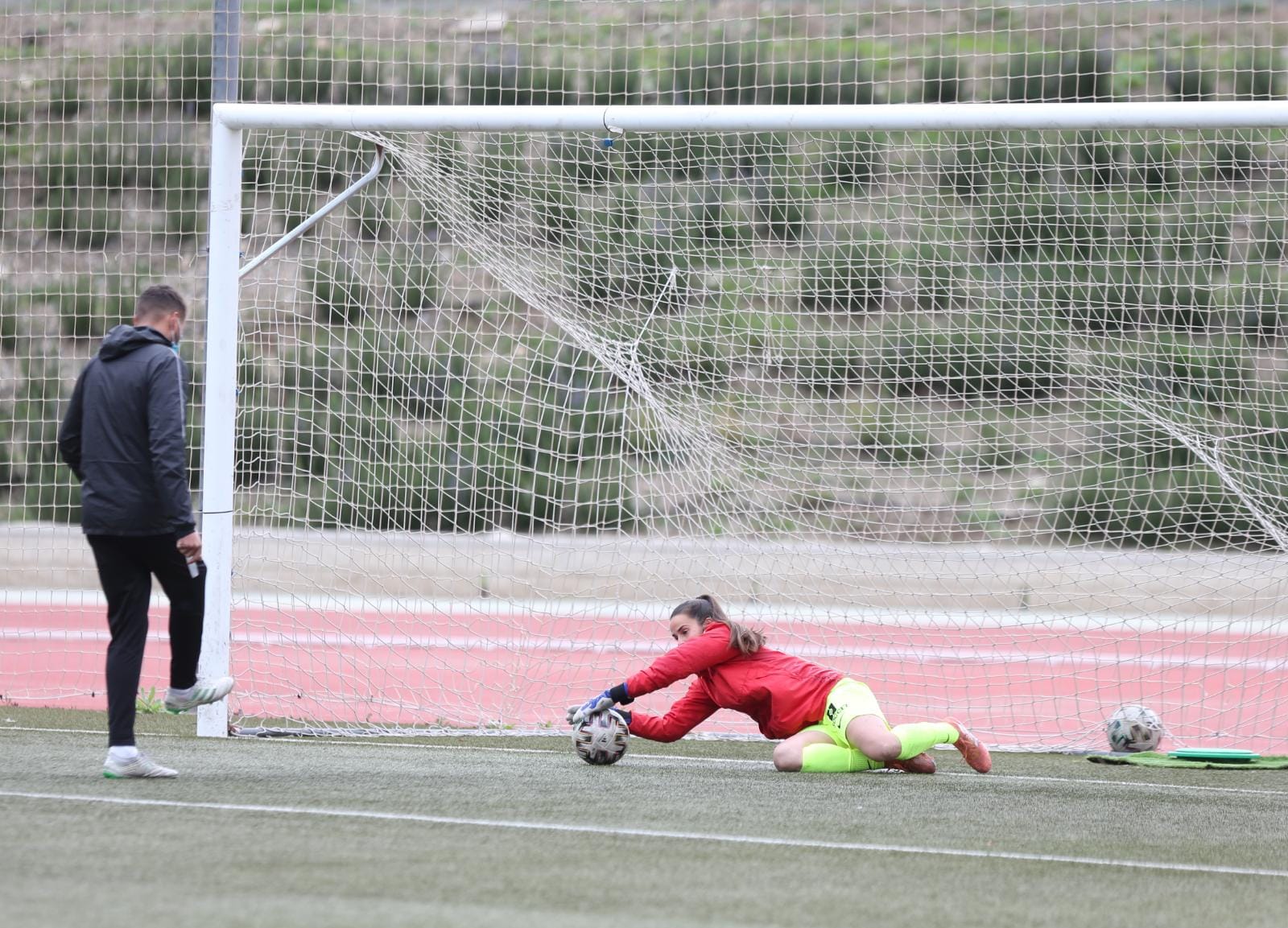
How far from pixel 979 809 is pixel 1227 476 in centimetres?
368

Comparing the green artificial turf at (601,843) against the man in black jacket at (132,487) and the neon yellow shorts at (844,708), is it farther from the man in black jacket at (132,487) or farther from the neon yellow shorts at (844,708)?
the man in black jacket at (132,487)

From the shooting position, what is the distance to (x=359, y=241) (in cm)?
962

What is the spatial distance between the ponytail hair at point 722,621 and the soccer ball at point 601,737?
505 mm

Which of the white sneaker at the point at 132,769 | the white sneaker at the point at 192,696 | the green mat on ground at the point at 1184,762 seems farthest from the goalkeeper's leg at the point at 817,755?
the white sneaker at the point at 132,769

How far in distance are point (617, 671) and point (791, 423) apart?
207 centimetres

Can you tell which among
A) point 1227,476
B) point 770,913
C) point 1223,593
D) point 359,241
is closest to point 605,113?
point 359,241

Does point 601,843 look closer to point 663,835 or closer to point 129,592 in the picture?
point 663,835

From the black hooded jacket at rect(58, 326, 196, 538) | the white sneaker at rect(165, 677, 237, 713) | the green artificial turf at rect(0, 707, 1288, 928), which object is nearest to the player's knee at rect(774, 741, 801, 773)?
the green artificial turf at rect(0, 707, 1288, 928)

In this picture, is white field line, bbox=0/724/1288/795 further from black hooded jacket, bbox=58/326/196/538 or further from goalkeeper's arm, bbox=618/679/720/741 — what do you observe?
black hooded jacket, bbox=58/326/196/538

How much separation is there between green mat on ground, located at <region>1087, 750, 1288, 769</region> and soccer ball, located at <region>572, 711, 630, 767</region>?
251 centimetres

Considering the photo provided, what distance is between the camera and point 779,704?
617cm

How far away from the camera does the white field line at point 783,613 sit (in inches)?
360

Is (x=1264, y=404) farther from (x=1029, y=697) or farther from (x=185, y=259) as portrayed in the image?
(x=185, y=259)

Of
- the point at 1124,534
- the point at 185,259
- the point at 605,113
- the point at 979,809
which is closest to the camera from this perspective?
the point at 979,809
